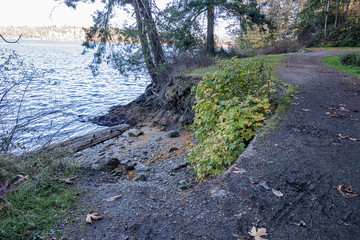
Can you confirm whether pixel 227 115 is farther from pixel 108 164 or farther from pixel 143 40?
pixel 143 40

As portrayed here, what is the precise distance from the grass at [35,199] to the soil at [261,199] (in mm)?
216

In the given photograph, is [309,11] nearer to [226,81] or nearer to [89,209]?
[226,81]

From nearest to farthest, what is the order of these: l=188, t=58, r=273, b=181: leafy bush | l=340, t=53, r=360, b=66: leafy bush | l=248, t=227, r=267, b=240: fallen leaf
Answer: l=248, t=227, r=267, b=240: fallen leaf
l=188, t=58, r=273, b=181: leafy bush
l=340, t=53, r=360, b=66: leafy bush

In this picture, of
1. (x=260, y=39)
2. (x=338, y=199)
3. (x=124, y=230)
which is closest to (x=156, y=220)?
(x=124, y=230)

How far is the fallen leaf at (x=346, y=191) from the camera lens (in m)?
2.61

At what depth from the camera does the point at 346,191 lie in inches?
105

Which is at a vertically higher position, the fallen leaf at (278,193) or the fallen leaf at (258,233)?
the fallen leaf at (278,193)

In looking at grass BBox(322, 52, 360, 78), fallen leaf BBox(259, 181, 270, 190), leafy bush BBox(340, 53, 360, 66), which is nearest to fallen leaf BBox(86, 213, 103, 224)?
fallen leaf BBox(259, 181, 270, 190)

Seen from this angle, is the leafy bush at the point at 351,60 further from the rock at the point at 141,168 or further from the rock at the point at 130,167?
the rock at the point at 130,167

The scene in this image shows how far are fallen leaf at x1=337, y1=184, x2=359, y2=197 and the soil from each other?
0.02 meters

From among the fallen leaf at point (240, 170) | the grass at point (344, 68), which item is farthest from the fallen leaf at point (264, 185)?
the grass at point (344, 68)

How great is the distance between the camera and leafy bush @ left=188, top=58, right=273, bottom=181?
12.6ft

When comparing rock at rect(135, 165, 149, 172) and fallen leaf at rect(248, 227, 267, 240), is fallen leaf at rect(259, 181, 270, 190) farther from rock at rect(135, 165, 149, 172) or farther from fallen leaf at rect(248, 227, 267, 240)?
rock at rect(135, 165, 149, 172)

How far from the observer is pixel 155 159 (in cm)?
688
